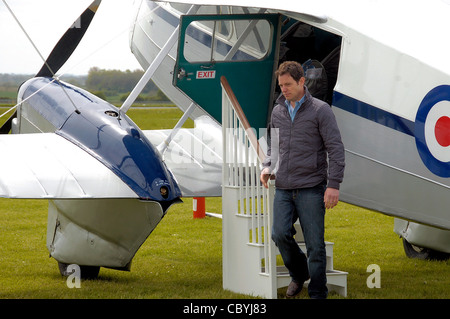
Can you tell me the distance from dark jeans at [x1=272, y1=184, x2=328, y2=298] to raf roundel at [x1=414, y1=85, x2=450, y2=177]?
824 mm

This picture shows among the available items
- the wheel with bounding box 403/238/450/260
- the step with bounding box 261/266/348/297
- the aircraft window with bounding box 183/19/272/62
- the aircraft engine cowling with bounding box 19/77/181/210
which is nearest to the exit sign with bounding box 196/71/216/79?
the aircraft window with bounding box 183/19/272/62

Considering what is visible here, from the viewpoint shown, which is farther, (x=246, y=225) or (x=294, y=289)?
(x=246, y=225)

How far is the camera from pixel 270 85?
22.9 ft

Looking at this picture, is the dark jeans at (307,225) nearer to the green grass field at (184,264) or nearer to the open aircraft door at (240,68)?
the green grass field at (184,264)

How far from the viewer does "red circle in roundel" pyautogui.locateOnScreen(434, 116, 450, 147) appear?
16.7 ft

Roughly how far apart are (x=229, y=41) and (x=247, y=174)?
1904mm

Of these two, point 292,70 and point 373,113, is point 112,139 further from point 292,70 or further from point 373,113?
point 373,113

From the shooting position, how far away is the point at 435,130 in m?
5.16

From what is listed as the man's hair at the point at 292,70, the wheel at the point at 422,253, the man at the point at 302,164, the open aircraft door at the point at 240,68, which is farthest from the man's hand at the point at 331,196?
the wheel at the point at 422,253

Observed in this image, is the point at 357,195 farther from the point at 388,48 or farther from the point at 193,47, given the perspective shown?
the point at 193,47

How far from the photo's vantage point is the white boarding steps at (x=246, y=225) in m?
5.96

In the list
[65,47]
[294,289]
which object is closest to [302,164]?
[294,289]

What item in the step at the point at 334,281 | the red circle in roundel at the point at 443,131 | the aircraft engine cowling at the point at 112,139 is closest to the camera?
the red circle in roundel at the point at 443,131

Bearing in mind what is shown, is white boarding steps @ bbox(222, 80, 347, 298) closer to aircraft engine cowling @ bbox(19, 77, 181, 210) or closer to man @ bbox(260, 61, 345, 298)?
man @ bbox(260, 61, 345, 298)
